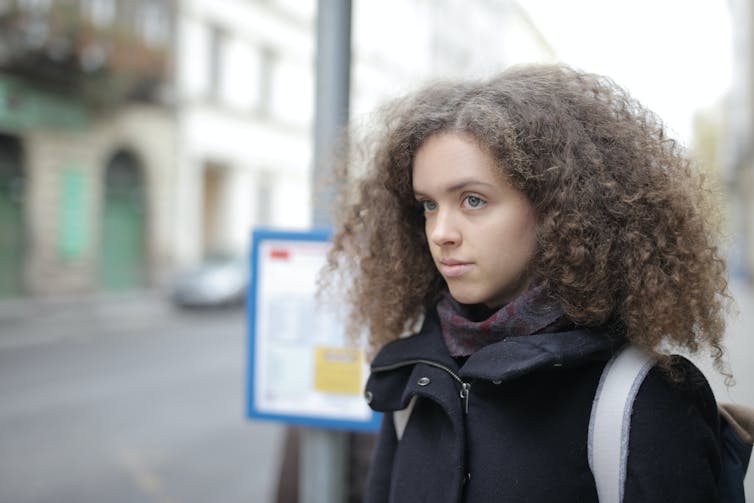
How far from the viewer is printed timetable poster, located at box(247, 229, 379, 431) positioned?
2.42 meters

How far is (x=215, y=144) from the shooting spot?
68.2 ft

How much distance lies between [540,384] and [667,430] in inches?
8.9

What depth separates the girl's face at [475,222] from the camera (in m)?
1.36

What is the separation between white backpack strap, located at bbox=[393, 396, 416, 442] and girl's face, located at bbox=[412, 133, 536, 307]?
0.29 metres

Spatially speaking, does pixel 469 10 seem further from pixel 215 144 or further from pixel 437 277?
pixel 437 277

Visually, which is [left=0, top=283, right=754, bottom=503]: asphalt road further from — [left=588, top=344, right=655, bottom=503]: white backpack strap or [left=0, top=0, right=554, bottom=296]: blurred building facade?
[left=0, top=0, right=554, bottom=296]: blurred building facade

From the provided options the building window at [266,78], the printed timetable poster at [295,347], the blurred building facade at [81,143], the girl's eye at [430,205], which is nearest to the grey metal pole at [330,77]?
the printed timetable poster at [295,347]

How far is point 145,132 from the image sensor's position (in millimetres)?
18234

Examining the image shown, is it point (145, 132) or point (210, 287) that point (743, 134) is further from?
point (210, 287)

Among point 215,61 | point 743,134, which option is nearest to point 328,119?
point 215,61

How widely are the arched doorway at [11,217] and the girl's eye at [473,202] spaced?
51.5 feet

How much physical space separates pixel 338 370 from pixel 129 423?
464 cm

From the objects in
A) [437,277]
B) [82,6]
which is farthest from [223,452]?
[82,6]

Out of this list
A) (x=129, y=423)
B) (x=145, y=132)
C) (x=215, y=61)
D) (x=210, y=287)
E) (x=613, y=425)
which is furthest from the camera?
(x=215, y=61)
